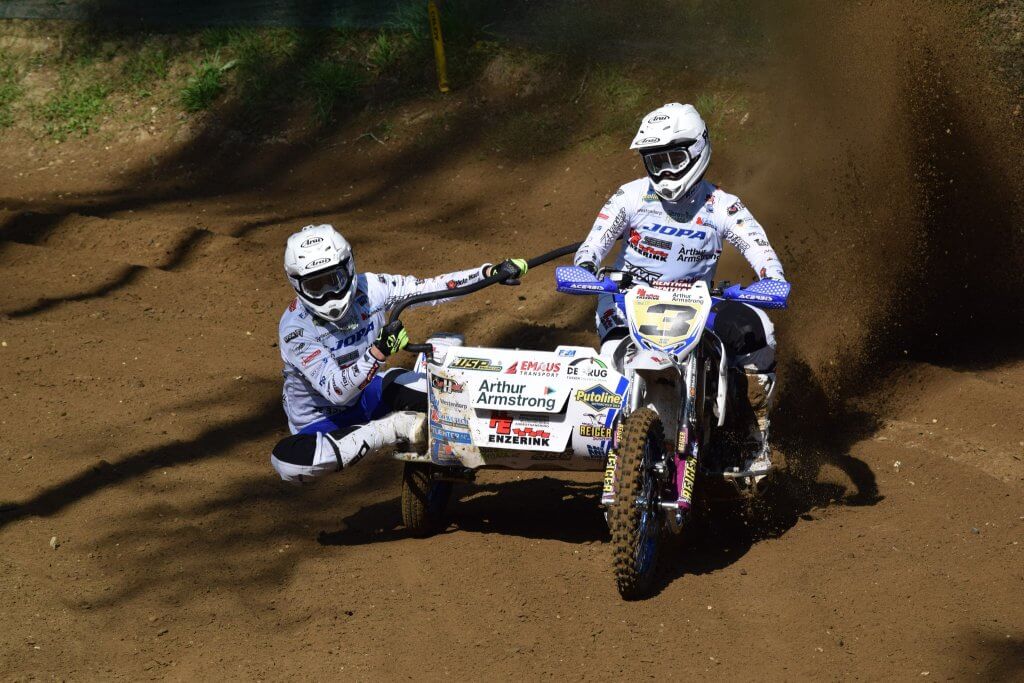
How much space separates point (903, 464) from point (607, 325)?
2.31 m

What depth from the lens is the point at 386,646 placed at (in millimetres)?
6277

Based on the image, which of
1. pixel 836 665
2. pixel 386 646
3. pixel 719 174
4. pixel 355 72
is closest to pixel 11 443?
pixel 386 646

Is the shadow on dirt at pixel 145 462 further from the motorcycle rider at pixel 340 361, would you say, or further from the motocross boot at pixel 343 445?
the motocross boot at pixel 343 445

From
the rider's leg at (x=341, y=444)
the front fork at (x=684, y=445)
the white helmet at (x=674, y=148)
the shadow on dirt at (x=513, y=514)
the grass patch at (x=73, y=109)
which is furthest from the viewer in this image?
the grass patch at (x=73, y=109)

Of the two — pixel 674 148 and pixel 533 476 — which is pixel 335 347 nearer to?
pixel 533 476

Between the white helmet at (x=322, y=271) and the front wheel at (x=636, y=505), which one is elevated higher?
the white helmet at (x=322, y=271)

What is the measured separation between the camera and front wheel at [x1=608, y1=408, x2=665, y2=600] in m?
6.10

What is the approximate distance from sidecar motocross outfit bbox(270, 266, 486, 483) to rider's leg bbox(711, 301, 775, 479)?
5.30ft

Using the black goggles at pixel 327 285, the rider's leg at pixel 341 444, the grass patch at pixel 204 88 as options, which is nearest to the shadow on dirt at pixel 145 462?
the rider's leg at pixel 341 444

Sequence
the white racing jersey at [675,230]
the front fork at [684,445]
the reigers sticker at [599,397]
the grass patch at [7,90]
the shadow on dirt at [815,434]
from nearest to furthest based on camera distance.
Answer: the front fork at [684,445] < the reigers sticker at [599,397] < the white racing jersey at [675,230] < the shadow on dirt at [815,434] < the grass patch at [7,90]

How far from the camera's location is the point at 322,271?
7148 mm

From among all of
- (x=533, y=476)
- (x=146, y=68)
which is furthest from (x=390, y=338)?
(x=146, y=68)

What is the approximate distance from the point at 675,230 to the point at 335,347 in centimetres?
220

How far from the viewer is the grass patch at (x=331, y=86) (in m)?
17.7
